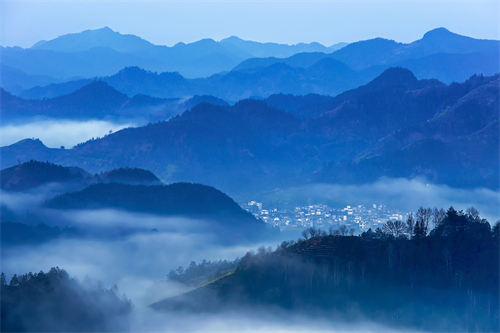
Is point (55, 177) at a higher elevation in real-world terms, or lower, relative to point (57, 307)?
higher

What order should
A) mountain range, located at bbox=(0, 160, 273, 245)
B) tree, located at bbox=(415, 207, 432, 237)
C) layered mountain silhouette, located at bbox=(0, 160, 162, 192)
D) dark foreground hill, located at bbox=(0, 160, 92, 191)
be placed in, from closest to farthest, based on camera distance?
tree, located at bbox=(415, 207, 432, 237) → mountain range, located at bbox=(0, 160, 273, 245) → dark foreground hill, located at bbox=(0, 160, 92, 191) → layered mountain silhouette, located at bbox=(0, 160, 162, 192)

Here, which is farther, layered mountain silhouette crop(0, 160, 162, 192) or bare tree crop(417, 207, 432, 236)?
layered mountain silhouette crop(0, 160, 162, 192)

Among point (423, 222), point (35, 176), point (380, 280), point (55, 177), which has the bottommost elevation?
point (380, 280)

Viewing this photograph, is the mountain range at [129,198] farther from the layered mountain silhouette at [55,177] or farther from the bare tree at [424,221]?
the bare tree at [424,221]

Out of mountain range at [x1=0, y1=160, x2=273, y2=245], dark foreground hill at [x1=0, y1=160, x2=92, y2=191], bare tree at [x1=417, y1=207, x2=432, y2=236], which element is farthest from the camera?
dark foreground hill at [x1=0, y1=160, x2=92, y2=191]

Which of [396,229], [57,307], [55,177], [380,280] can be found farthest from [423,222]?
[55,177]

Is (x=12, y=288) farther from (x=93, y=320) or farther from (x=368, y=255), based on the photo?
(x=368, y=255)

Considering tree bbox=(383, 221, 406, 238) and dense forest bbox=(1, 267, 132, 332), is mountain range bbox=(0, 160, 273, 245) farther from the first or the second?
tree bbox=(383, 221, 406, 238)

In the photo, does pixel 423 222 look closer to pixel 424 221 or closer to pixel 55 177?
pixel 424 221

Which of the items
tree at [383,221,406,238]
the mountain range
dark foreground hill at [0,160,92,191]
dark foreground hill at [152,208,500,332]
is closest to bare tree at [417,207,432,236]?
dark foreground hill at [152,208,500,332]
